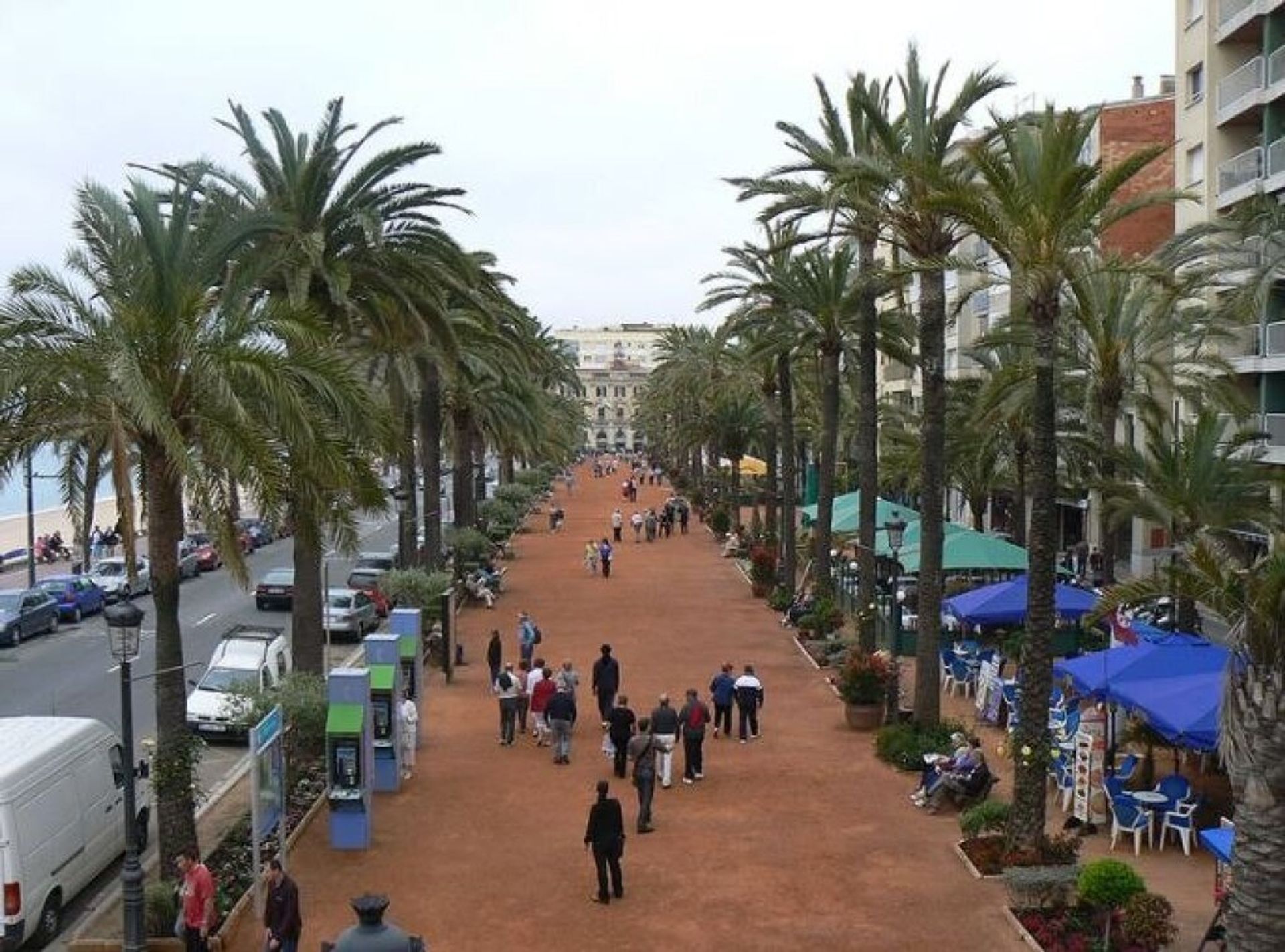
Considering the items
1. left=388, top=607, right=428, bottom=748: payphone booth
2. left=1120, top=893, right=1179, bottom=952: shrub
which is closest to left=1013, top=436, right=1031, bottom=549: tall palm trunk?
left=388, top=607, right=428, bottom=748: payphone booth

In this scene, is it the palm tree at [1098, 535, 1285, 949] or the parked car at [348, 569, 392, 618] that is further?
the parked car at [348, 569, 392, 618]

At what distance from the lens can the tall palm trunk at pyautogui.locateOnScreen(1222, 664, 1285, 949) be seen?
10055mm

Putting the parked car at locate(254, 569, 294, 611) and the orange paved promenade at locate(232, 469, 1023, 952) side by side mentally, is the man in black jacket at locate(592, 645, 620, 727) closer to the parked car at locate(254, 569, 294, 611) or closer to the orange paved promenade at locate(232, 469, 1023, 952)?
the orange paved promenade at locate(232, 469, 1023, 952)

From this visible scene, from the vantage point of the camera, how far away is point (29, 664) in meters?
30.0

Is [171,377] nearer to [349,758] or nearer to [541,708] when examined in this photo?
[349,758]

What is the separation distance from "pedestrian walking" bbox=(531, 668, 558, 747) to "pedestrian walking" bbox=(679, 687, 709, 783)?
285 cm

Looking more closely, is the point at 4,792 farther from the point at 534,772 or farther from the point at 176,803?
the point at 534,772

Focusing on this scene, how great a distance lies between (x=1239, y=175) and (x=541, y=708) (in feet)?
89.3

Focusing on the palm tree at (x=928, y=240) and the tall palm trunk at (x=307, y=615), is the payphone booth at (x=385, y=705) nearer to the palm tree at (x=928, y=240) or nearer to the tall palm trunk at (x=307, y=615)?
the tall palm trunk at (x=307, y=615)

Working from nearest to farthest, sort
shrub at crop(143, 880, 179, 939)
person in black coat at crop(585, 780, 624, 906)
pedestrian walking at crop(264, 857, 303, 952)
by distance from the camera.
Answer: pedestrian walking at crop(264, 857, 303, 952)
shrub at crop(143, 880, 179, 939)
person in black coat at crop(585, 780, 624, 906)

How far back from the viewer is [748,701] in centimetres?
2136

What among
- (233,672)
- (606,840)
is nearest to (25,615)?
(233,672)

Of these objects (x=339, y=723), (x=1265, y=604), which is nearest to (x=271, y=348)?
(x=339, y=723)

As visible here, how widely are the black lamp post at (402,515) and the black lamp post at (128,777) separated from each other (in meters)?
16.5
